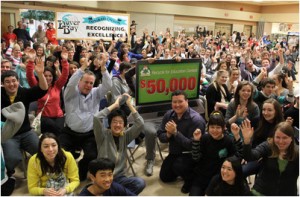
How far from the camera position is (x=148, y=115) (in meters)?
3.90

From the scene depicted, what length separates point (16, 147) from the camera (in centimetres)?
325

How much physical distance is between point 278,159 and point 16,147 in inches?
109

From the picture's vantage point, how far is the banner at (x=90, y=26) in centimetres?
733

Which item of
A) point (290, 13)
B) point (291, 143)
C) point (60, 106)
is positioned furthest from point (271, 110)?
point (290, 13)

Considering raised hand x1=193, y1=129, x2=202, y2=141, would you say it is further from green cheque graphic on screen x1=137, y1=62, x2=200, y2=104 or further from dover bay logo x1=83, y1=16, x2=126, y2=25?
dover bay logo x1=83, y1=16, x2=126, y2=25

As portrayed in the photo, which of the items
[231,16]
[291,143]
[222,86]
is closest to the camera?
[291,143]

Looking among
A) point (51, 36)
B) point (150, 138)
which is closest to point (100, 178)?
point (150, 138)

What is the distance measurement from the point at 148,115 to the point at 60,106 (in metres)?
1.30

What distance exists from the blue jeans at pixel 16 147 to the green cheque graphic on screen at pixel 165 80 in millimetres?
1413

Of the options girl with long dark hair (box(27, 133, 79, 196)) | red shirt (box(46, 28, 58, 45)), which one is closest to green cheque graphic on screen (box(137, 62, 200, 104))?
girl with long dark hair (box(27, 133, 79, 196))

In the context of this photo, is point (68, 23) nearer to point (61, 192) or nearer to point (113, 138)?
point (113, 138)

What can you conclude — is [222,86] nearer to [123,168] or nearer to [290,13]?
→ [123,168]

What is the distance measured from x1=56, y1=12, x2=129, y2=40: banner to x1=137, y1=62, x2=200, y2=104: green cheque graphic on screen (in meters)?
4.27

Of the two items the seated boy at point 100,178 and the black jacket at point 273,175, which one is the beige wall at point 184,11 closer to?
the seated boy at point 100,178
